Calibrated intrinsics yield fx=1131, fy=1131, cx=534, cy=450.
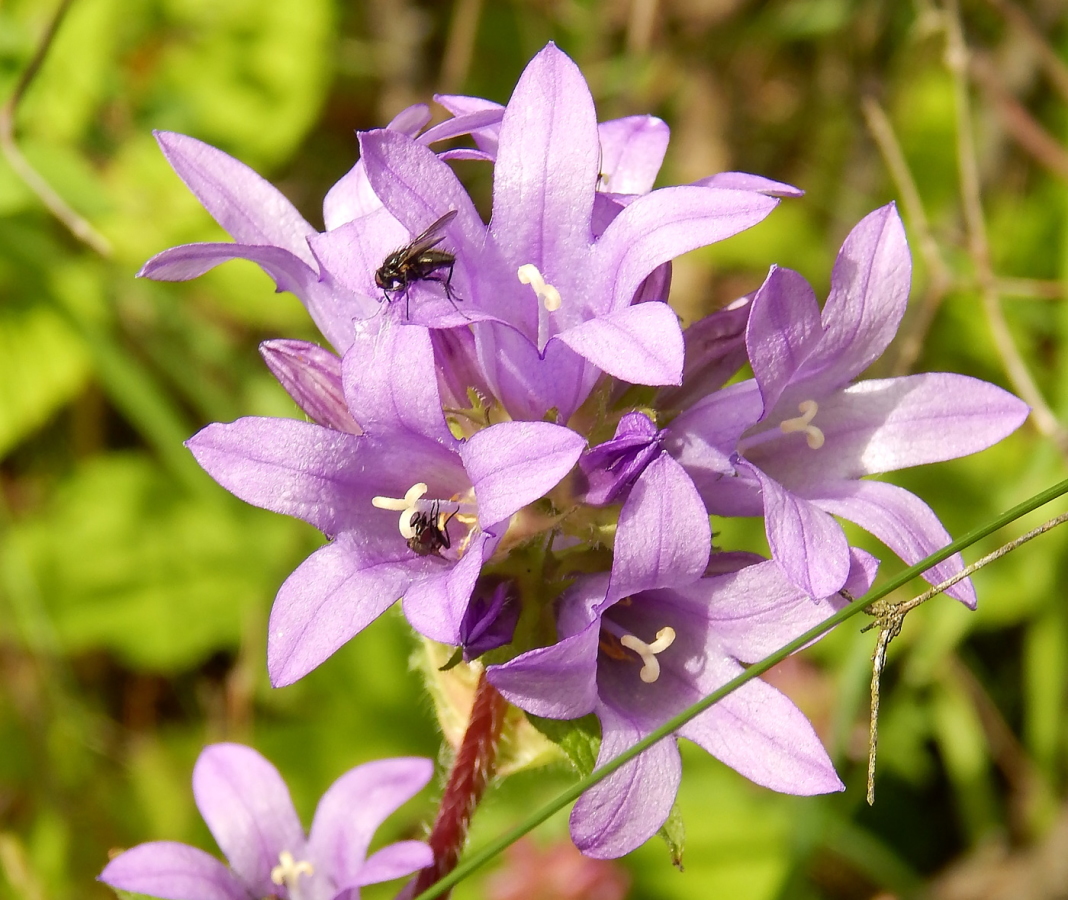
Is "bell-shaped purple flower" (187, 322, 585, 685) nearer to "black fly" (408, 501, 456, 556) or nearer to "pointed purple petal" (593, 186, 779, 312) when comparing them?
"black fly" (408, 501, 456, 556)

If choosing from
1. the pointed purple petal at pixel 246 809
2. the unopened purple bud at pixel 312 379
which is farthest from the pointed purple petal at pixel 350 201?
the pointed purple petal at pixel 246 809

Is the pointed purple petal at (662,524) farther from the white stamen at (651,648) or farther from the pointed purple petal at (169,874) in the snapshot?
the pointed purple petal at (169,874)

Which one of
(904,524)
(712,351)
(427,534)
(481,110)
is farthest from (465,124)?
(904,524)

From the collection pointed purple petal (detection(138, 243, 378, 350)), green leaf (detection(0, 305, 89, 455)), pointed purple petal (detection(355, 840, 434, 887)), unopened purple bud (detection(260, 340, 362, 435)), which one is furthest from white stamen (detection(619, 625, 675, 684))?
green leaf (detection(0, 305, 89, 455))

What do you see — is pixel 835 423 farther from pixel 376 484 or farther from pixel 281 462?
pixel 281 462

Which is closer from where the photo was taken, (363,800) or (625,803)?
(625,803)
